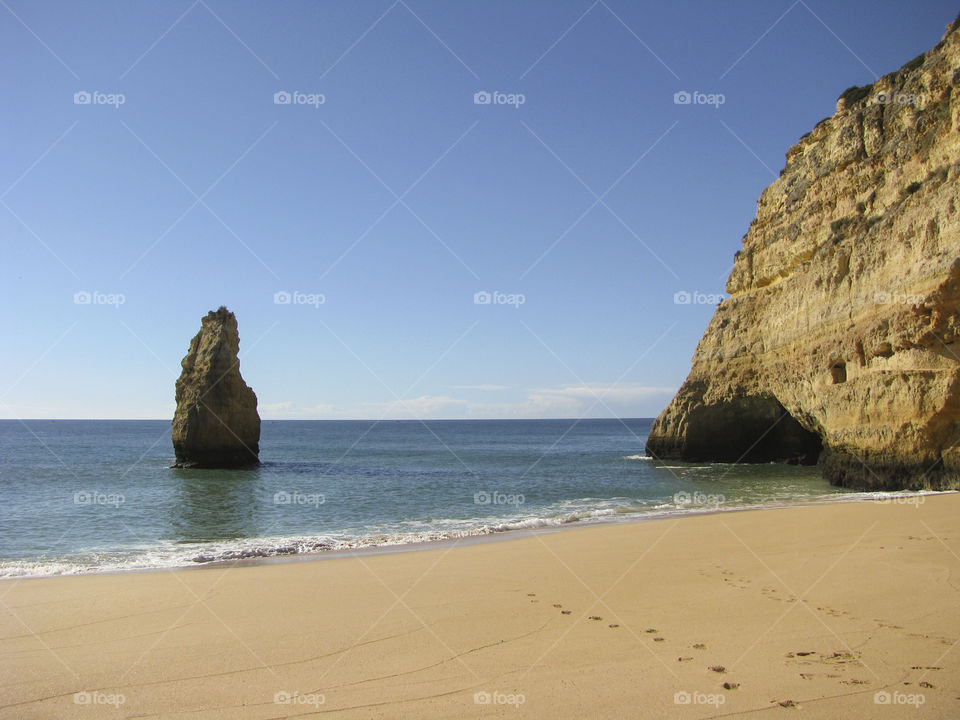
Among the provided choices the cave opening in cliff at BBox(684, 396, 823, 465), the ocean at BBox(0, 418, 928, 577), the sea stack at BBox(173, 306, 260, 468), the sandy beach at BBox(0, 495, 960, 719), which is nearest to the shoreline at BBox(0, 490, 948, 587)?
the ocean at BBox(0, 418, 928, 577)

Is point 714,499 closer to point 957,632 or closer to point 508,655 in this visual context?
point 957,632

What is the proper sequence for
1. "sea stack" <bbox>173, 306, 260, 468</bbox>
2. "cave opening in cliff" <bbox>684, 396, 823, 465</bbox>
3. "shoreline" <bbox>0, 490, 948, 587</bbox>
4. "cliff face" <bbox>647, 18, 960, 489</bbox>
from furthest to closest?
"sea stack" <bbox>173, 306, 260, 468</bbox> → "cave opening in cliff" <bbox>684, 396, 823, 465</bbox> → "cliff face" <bbox>647, 18, 960, 489</bbox> → "shoreline" <bbox>0, 490, 948, 587</bbox>

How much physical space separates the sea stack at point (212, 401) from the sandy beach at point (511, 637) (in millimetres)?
23045

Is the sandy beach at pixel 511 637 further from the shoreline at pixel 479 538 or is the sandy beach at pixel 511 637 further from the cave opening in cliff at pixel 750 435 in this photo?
the cave opening in cliff at pixel 750 435

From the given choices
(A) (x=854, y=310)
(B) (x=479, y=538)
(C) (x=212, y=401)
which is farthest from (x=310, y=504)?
(A) (x=854, y=310)

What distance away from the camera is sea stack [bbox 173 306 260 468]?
31078 millimetres

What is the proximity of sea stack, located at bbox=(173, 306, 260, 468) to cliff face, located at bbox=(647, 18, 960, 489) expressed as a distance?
78.1ft

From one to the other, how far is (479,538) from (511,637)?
22.4 feet

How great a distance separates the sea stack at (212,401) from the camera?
1224 inches

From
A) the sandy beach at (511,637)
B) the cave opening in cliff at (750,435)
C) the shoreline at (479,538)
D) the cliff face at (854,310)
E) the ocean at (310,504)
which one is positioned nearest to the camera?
the sandy beach at (511,637)

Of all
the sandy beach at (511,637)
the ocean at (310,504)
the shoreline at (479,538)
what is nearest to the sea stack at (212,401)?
the ocean at (310,504)

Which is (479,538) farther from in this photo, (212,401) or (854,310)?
(212,401)

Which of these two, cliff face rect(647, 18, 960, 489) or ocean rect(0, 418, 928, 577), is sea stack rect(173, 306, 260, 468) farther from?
cliff face rect(647, 18, 960, 489)

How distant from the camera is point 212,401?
102ft
